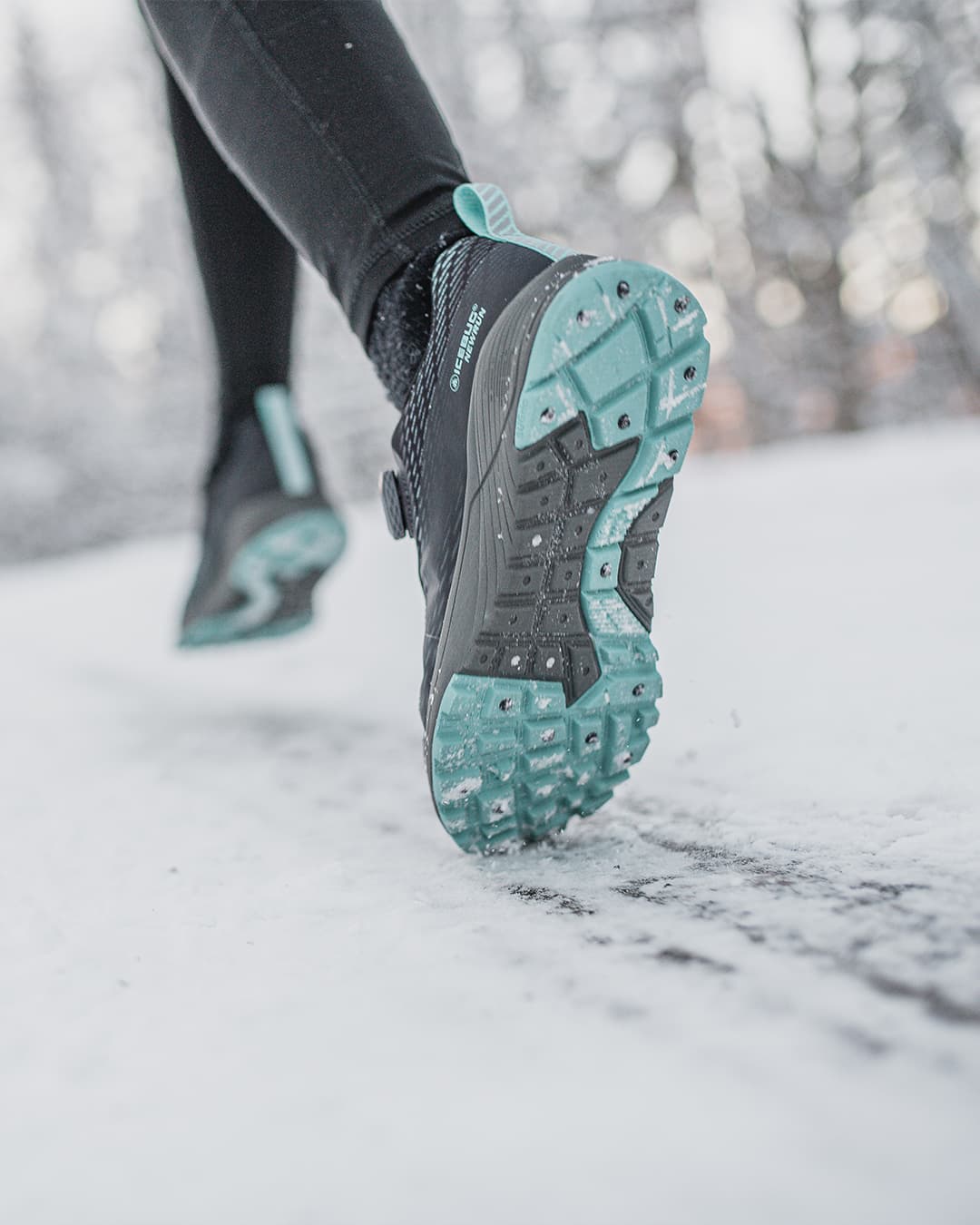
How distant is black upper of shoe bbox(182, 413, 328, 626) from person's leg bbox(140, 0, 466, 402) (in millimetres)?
440

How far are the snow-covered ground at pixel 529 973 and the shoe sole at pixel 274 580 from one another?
183mm

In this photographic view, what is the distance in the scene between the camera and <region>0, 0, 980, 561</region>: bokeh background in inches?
308

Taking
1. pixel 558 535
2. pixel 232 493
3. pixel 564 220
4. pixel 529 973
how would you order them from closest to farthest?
pixel 529 973 < pixel 558 535 < pixel 232 493 < pixel 564 220

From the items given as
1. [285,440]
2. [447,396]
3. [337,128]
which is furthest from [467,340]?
[285,440]

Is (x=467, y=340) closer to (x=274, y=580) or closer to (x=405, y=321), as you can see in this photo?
(x=405, y=321)

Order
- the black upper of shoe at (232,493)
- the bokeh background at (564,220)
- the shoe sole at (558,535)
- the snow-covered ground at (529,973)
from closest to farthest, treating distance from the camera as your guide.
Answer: the snow-covered ground at (529,973) < the shoe sole at (558,535) < the black upper of shoe at (232,493) < the bokeh background at (564,220)

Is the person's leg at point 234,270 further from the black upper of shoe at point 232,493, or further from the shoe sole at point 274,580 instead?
the shoe sole at point 274,580

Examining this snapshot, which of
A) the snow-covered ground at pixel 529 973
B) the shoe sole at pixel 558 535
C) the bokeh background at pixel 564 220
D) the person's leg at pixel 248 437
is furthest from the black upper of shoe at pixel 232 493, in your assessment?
the bokeh background at pixel 564 220

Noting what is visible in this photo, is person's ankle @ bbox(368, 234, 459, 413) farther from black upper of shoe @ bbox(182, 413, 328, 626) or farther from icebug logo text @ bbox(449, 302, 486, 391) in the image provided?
black upper of shoe @ bbox(182, 413, 328, 626)

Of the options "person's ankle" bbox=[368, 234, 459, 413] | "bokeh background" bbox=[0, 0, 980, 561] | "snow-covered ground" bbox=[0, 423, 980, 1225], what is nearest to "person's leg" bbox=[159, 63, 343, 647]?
"snow-covered ground" bbox=[0, 423, 980, 1225]

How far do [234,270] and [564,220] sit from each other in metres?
7.75

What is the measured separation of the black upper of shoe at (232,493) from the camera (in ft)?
3.54

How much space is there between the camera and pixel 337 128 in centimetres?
63

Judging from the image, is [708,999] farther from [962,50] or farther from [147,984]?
[962,50]
